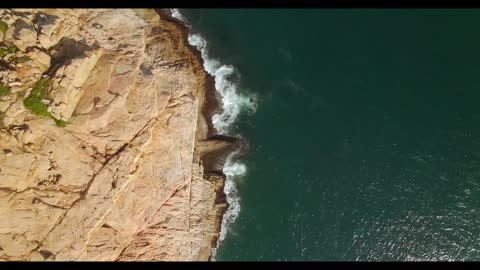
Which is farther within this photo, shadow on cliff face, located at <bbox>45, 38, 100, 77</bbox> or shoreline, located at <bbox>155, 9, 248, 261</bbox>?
shoreline, located at <bbox>155, 9, 248, 261</bbox>

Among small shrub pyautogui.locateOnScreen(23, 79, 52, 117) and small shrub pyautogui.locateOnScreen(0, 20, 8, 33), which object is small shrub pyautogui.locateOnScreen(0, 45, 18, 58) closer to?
small shrub pyautogui.locateOnScreen(0, 20, 8, 33)

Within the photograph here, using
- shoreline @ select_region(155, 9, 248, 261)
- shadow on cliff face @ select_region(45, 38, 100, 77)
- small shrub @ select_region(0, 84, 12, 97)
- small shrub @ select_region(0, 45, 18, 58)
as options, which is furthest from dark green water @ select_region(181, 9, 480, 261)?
small shrub @ select_region(0, 84, 12, 97)

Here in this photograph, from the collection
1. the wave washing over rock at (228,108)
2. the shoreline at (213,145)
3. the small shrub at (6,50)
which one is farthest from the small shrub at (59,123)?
the wave washing over rock at (228,108)

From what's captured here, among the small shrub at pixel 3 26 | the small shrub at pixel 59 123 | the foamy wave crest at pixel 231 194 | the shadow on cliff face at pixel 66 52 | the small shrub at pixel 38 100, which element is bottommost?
the foamy wave crest at pixel 231 194

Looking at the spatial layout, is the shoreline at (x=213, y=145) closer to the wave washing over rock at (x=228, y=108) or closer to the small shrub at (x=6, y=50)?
the wave washing over rock at (x=228, y=108)

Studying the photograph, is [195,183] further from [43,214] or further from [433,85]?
[433,85]

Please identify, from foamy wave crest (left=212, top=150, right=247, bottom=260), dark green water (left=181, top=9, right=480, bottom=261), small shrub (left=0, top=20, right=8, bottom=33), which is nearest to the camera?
small shrub (left=0, top=20, right=8, bottom=33)
